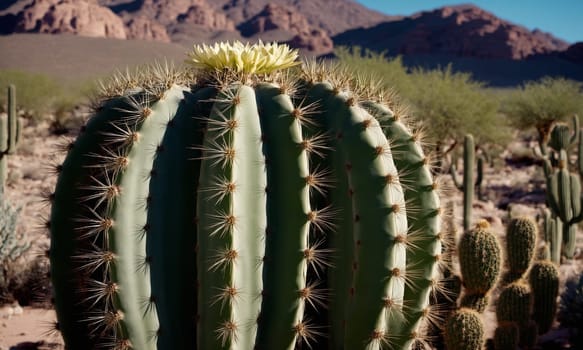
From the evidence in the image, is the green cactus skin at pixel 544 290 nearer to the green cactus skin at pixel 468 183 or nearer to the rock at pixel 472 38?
the green cactus skin at pixel 468 183

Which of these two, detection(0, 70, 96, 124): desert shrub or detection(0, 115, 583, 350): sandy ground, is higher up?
detection(0, 70, 96, 124): desert shrub

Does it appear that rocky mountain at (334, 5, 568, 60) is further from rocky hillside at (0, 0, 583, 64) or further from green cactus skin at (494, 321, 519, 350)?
green cactus skin at (494, 321, 519, 350)

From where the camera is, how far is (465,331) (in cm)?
402

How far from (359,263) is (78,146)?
1.52m

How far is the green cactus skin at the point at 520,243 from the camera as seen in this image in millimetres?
4762

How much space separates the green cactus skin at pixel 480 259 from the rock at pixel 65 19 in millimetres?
99149

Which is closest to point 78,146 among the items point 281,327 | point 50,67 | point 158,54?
point 281,327

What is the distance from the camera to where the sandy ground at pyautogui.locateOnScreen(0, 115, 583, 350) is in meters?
4.85

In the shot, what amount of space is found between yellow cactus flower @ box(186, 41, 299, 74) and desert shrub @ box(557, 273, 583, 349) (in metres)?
3.47

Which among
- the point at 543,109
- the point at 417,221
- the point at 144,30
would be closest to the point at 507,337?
the point at 417,221

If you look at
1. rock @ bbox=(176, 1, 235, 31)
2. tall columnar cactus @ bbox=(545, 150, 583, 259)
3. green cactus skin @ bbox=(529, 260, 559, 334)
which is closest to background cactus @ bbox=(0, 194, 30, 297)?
green cactus skin @ bbox=(529, 260, 559, 334)

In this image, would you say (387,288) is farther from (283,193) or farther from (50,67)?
(50,67)

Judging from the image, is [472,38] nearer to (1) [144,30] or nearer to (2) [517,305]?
(1) [144,30]

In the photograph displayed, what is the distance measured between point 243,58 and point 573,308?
3994mm
